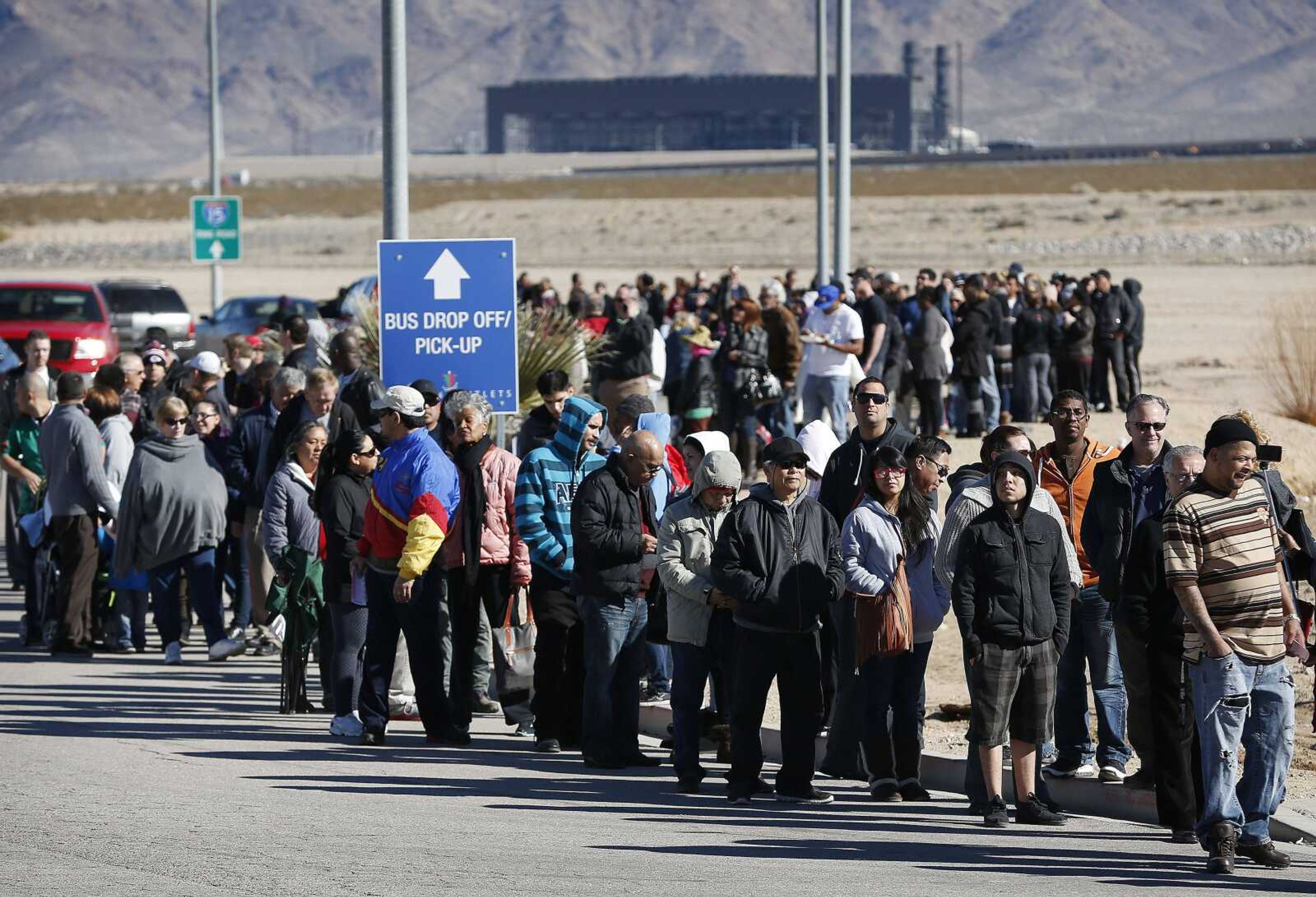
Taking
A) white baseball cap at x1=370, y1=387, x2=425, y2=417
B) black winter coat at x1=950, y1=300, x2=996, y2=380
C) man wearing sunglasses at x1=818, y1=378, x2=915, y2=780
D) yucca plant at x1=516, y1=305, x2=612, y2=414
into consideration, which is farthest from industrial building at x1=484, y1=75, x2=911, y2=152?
white baseball cap at x1=370, y1=387, x2=425, y2=417

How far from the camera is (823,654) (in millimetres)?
10359

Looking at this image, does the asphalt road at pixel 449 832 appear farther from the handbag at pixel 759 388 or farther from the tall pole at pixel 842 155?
the tall pole at pixel 842 155

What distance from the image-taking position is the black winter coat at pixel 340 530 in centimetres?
1109

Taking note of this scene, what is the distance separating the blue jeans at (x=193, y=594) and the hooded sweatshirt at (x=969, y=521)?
577cm

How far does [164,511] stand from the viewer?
13.3 m

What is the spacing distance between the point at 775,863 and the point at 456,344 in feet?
15.9

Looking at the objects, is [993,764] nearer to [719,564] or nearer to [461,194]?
[719,564]

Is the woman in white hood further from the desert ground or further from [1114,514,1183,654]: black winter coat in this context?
the desert ground

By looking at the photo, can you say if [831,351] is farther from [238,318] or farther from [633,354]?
[238,318]

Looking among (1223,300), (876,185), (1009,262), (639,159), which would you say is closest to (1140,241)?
(1009,262)

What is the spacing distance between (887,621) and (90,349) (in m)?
20.6

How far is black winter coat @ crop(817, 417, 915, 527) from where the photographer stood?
35.6 feet

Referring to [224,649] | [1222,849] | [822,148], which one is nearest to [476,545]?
[224,649]

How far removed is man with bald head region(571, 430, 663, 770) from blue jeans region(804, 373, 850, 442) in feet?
28.7
